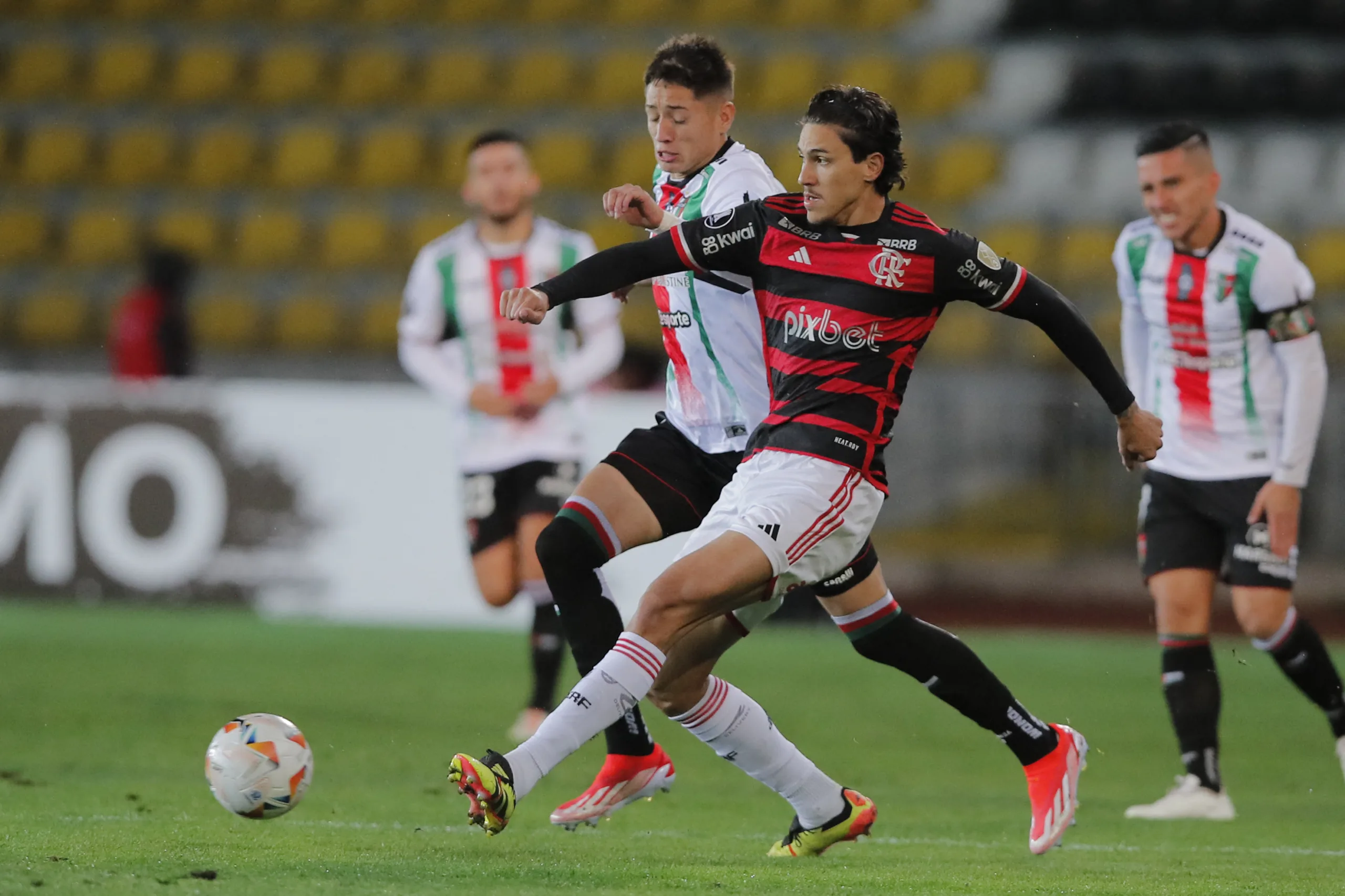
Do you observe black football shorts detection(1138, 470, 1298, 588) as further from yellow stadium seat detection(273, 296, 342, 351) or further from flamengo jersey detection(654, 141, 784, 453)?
yellow stadium seat detection(273, 296, 342, 351)

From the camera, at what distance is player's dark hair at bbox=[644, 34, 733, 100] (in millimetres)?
5566

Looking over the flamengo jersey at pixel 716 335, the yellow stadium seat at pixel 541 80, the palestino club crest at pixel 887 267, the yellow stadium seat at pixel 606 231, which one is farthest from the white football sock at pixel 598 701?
the yellow stadium seat at pixel 541 80

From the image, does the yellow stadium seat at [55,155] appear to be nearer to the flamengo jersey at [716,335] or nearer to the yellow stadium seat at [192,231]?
the yellow stadium seat at [192,231]

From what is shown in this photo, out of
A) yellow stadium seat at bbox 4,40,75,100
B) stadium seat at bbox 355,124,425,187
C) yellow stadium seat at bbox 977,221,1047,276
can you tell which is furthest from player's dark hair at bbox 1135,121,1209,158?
yellow stadium seat at bbox 4,40,75,100

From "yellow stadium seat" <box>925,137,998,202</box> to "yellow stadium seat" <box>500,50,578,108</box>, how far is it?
370 cm

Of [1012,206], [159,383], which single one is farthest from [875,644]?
[1012,206]

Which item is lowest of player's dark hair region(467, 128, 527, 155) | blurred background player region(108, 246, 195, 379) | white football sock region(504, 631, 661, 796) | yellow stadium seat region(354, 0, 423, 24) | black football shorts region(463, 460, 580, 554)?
white football sock region(504, 631, 661, 796)

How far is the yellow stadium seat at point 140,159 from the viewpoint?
18109 millimetres

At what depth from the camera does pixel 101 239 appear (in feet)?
57.7

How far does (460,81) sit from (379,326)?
10.1 feet

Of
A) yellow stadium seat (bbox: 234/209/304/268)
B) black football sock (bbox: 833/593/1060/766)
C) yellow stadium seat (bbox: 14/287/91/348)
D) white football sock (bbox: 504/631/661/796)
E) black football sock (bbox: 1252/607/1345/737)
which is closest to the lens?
white football sock (bbox: 504/631/661/796)

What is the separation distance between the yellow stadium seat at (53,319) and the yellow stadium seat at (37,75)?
8.44 ft

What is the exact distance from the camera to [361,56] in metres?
18.5

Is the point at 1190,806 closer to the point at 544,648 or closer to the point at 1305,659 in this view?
the point at 1305,659
